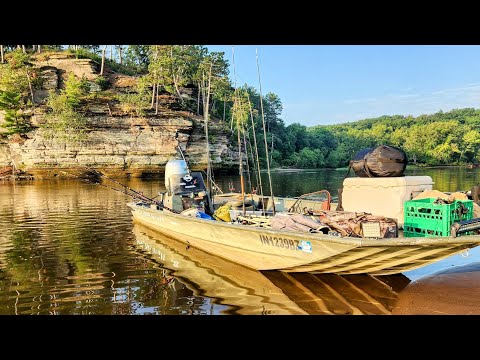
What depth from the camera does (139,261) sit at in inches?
400

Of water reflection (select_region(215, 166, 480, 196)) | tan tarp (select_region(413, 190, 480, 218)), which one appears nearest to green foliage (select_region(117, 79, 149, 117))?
water reflection (select_region(215, 166, 480, 196))

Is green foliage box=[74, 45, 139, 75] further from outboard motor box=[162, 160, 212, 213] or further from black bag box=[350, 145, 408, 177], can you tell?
black bag box=[350, 145, 408, 177]

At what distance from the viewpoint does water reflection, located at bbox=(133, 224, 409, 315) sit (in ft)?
22.5

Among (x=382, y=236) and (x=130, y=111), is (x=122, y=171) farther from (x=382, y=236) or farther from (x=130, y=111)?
(x=382, y=236)

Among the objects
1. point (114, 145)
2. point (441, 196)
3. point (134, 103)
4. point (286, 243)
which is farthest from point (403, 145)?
point (286, 243)

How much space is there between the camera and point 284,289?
781cm

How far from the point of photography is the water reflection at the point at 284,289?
22.5 ft

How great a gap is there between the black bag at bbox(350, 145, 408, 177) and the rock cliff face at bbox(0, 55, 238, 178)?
133 ft

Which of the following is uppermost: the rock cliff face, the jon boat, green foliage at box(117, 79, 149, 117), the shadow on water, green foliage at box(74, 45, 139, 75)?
green foliage at box(74, 45, 139, 75)
